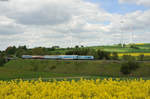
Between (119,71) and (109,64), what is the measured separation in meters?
7.49

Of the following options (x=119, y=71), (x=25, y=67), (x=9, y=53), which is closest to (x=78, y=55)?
(x=25, y=67)

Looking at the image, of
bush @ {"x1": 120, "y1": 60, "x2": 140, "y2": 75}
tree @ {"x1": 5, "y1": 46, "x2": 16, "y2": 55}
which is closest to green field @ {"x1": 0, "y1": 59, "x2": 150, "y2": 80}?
bush @ {"x1": 120, "y1": 60, "x2": 140, "y2": 75}

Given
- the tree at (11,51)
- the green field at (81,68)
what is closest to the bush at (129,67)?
the green field at (81,68)

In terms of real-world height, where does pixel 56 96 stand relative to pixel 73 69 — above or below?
above

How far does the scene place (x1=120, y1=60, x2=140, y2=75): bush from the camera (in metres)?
58.6

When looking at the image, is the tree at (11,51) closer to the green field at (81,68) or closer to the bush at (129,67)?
the green field at (81,68)

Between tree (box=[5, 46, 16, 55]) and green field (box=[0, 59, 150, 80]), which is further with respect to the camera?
tree (box=[5, 46, 16, 55])

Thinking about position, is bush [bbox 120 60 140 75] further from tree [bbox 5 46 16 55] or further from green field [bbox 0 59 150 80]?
tree [bbox 5 46 16 55]

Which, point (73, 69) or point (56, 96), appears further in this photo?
point (73, 69)

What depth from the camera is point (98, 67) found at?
6788 centimetres

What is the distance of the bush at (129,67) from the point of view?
58562 mm

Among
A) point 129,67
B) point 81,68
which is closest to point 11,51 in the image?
point 81,68

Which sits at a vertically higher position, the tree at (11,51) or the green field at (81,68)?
the tree at (11,51)

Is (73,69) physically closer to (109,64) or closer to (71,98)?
(109,64)
